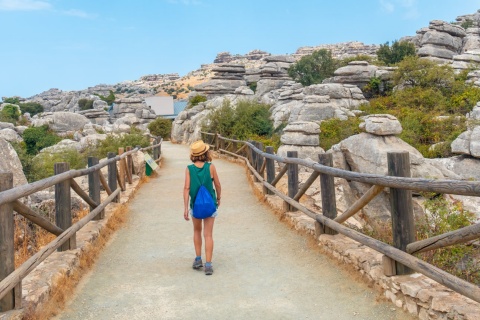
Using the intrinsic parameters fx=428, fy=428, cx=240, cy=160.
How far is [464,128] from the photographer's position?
18312 mm

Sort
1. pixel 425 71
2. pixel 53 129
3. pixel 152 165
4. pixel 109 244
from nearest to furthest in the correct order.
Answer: pixel 109 244, pixel 152 165, pixel 425 71, pixel 53 129

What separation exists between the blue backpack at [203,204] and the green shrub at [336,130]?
14.8 metres

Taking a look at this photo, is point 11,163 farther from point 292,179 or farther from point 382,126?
point 382,126

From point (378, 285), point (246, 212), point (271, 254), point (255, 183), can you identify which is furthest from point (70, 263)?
point (255, 183)

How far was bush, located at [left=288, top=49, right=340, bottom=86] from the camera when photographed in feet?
138

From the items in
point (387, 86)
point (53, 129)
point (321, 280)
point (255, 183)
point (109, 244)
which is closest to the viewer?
point (321, 280)

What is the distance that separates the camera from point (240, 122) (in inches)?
954

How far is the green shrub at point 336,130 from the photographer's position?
63.7 feet

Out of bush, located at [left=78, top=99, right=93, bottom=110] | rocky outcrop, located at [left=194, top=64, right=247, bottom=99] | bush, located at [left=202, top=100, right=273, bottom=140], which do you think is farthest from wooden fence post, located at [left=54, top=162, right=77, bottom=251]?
bush, located at [left=78, top=99, right=93, bottom=110]

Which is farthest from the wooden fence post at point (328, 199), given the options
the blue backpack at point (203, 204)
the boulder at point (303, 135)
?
the boulder at point (303, 135)

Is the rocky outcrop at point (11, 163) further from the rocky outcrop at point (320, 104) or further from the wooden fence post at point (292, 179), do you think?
the rocky outcrop at point (320, 104)

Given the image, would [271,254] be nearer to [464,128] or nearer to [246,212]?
[246,212]

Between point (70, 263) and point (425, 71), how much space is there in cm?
2626

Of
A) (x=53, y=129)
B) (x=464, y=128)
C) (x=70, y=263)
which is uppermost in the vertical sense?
(x=53, y=129)
